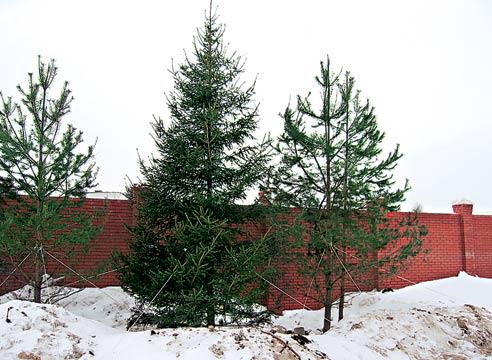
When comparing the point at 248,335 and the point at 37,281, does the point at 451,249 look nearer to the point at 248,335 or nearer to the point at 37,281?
the point at 248,335

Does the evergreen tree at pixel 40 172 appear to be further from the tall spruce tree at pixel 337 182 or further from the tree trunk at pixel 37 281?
the tall spruce tree at pixel 337 182

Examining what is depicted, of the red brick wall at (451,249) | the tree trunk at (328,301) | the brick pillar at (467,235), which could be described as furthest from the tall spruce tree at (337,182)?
the brick pillar at (467,235)

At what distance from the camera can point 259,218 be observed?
729 cm

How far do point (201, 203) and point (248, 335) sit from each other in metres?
2.19

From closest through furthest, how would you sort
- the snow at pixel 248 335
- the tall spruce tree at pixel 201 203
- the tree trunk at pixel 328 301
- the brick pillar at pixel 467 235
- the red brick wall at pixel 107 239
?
the snow at pixel 248 335 < the tall spruce tree at pixel 201 203 < the tree trunk at pixel 328 301 < the red brick wall at pixel 107 239 < the brick pillar at pixel 467 235

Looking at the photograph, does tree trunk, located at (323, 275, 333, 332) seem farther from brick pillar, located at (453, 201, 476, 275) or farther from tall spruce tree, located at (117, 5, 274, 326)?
brick pillar, located at (453, 201, 476, 275)

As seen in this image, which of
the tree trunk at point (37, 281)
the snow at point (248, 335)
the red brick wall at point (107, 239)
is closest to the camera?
the snow at point (248, 335)

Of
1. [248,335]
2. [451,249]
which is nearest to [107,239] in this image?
[248,335]

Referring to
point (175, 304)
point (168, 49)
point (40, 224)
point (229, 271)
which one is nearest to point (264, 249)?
point (229, 271)

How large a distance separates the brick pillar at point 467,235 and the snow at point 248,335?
14.9 ft

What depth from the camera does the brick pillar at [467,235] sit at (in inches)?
526

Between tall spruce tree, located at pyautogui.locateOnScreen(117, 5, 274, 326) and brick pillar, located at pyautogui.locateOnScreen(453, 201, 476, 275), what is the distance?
28.8ft

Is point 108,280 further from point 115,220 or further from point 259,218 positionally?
point 259,218

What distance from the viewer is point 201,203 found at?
6441 millimetres
